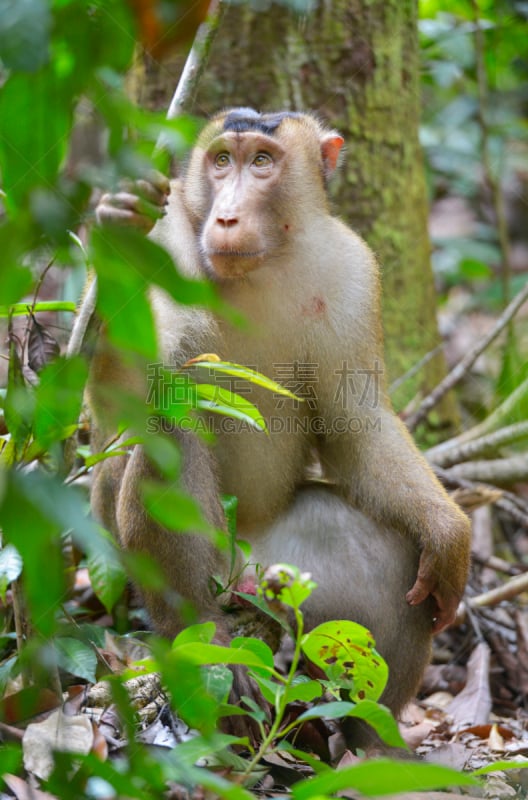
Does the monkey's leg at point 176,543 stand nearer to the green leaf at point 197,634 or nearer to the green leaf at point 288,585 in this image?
the green leaf at point 197,634

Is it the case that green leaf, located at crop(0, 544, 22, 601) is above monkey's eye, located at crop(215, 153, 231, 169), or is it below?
below

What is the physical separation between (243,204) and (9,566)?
155cm

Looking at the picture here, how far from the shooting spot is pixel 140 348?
1.20m

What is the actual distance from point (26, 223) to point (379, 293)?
2.80 meters

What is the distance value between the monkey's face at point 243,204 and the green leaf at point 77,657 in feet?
4.43

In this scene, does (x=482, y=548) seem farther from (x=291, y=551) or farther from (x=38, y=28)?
(x=38, y=28)

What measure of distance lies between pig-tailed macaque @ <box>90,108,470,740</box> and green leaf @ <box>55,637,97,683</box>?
606 mm

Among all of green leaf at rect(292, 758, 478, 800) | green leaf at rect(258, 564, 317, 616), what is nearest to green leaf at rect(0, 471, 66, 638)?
green leaf at rect(292, 758, 478, 800)

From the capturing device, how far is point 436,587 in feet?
11.3

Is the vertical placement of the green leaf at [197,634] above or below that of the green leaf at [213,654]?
above

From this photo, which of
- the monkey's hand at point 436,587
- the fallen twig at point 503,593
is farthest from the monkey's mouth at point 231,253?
the fallen twig at point 503,593

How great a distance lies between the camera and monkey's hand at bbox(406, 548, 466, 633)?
343 cm

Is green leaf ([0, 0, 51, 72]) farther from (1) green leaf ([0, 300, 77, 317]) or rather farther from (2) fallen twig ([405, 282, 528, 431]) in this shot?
(2) fallen twig ([405, 282, 528, 431])

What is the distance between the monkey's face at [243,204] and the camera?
11.0 feet
